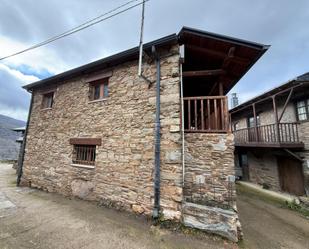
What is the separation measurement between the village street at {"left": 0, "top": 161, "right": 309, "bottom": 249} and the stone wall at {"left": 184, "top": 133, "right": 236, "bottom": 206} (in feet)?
2.79

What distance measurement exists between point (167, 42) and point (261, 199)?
7.23m

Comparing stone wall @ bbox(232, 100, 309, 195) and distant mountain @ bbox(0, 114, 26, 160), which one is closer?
stone wall @ bbox(232, 100, 309, 195)

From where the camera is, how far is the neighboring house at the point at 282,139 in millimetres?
6691

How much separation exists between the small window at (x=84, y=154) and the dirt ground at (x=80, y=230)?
4.59 ft

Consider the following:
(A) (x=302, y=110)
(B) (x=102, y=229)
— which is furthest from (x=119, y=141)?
(A) (x=302, y=110)

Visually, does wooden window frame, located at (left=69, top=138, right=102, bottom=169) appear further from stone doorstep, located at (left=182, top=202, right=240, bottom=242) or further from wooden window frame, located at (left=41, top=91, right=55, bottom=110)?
stone doorstep, located at (left=182, top=202, right=240, bottom=242)

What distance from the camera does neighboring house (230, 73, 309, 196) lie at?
6.69 metres

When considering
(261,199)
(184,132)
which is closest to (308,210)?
(261,199)

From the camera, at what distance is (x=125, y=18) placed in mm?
4949

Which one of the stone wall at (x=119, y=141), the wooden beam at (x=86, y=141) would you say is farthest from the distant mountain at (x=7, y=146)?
the wooden beam at (x=86, y=141)

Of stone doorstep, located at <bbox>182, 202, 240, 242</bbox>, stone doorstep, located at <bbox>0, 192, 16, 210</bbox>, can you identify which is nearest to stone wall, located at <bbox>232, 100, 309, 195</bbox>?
stone doorstep, located at <bbox>182, 202, 240, 242</bbox>

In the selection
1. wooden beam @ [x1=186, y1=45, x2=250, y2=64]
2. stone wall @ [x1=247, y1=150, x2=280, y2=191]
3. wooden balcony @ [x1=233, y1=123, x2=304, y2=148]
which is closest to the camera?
wooden beam @ [x1=186, y1=45, x2=250, y2=64]

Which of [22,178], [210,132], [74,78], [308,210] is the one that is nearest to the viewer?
[210,132]

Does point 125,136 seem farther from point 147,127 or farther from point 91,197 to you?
point 91,197
